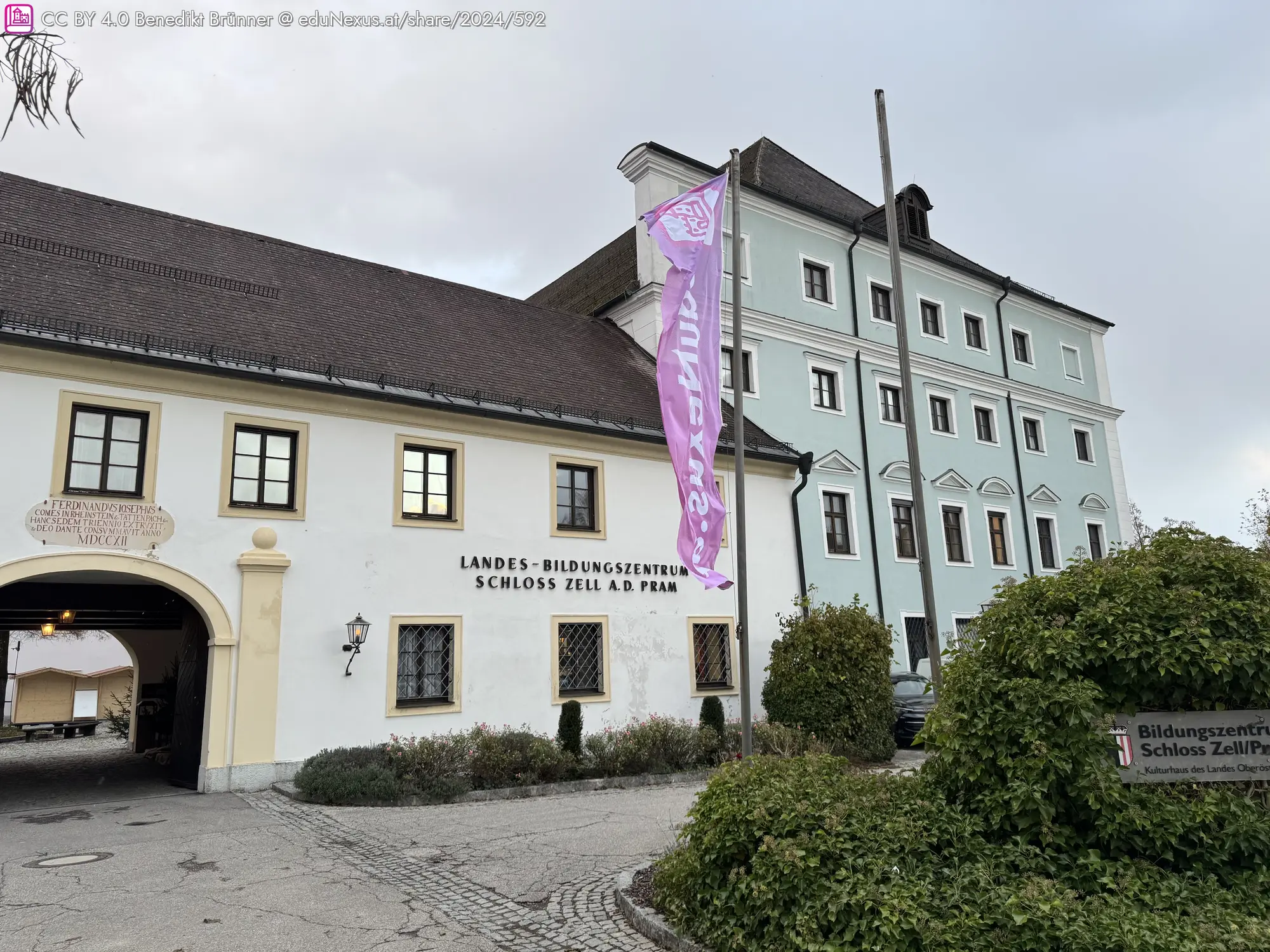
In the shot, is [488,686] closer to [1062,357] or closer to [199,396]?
[199,396]

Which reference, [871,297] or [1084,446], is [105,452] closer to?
[871,297]

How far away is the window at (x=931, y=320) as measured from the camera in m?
27.4

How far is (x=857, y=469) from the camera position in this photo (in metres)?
23.5

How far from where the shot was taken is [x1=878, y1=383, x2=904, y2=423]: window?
2512 centimetres

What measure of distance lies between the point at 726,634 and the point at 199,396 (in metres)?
10.7

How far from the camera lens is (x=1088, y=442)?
103 ft

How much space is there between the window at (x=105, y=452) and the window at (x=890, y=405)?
1830 cm

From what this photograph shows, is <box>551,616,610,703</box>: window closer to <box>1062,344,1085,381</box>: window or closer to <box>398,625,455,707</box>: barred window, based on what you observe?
<box>398,625,455,707</box>: barred window

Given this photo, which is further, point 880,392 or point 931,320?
point 931,320

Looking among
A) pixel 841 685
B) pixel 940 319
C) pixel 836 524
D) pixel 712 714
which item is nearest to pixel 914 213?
pixel 940 319

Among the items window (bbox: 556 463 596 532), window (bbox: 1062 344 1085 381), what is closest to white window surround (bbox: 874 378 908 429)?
window (bbox: 1062 344 1085 381)

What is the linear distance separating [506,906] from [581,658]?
9.75 m

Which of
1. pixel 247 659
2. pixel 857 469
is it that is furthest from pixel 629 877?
pixel 857 469

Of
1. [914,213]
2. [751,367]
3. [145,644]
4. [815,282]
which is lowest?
[145,644]
